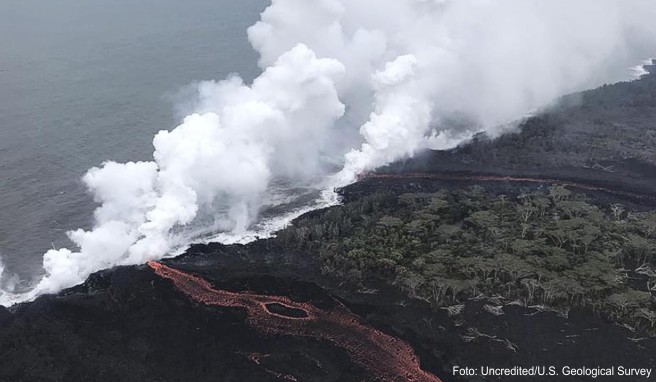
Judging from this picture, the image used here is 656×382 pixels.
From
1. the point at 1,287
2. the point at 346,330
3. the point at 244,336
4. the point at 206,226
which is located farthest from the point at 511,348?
the point at 1,287

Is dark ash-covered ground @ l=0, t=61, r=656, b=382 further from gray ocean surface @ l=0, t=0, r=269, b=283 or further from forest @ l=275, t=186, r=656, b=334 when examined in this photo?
gray ocean surface @ l=0, t=0, r=269, b=283

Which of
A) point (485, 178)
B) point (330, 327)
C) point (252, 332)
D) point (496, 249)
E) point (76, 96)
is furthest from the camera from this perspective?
point (76, 96)

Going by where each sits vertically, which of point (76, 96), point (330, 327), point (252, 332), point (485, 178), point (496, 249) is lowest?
point (330, 327)

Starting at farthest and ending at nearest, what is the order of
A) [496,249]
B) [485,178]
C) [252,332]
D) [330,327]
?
[485,178] → [496,249] → [330,327] → [252,332]

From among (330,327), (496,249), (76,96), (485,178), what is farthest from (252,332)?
(76,96)

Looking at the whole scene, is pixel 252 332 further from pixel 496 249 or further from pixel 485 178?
pixel 485 178

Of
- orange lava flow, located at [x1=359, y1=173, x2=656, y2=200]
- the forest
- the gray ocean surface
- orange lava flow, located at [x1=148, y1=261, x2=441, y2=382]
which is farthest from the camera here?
orange lava flow, located at [x1=359, y1=173, x2=656, y2=200]

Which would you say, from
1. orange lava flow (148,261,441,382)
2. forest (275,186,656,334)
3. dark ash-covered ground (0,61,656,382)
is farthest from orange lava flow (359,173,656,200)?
orange lava flow (148,261,441,382)

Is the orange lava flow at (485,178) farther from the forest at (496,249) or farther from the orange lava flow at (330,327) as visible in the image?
the orange lava flow at (330,327)
